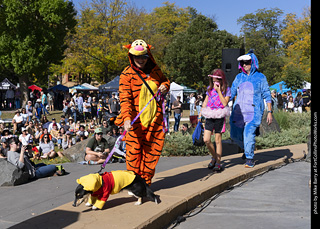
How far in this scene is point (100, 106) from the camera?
23.8 meters

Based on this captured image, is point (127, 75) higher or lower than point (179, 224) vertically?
higher

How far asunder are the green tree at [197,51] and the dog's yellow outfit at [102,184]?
4309 centimetres

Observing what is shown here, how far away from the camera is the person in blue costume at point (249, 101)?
23.8 feet

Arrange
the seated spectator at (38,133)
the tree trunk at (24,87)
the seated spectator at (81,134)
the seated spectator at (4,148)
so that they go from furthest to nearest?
1. the tree trunk at (24,87)
2. the seated spectator at (38,133)
3. the seated spectator at (81,134)
4. the seated spectator at (4,148)

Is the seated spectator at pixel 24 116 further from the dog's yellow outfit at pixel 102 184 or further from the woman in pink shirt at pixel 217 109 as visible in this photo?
the dog's yellow outfit at pixel 102 184

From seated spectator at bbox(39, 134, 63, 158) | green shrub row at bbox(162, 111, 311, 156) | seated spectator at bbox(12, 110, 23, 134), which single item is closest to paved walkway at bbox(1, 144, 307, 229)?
green shrub row at bbox(162, 111, 311, 156)

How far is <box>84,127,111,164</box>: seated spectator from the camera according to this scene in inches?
409

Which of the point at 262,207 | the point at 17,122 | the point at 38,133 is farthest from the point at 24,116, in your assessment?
the point at 262,207

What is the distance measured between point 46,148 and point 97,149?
3.94 m

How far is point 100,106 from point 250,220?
1959 cm

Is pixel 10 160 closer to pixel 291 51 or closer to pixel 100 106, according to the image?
pixel 100 106

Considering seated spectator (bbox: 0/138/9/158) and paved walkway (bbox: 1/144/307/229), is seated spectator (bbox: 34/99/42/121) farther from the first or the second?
paved walkway (bbox: 1/144/307/229)

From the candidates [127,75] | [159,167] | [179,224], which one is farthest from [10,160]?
[179,224]

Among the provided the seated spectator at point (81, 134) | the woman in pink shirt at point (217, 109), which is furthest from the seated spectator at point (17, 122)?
the woman in pink shirt at point (217, 109)
